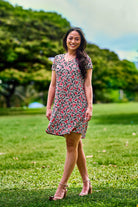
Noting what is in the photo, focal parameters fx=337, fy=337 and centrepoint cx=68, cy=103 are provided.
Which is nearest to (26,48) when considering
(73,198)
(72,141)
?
(72,141)

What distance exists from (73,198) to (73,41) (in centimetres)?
167

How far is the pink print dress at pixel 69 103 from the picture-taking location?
135 inches

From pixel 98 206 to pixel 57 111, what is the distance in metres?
1.02

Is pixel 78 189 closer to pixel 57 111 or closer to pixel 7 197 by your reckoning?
pixel 7 197

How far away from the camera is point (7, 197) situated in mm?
3770

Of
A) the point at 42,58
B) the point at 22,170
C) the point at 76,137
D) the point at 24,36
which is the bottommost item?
the point at 22,170

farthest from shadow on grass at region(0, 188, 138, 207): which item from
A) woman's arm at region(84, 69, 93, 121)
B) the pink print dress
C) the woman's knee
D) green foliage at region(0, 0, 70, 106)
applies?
green foliage at region(0, 0, 70, 106)

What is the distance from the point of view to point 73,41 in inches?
144

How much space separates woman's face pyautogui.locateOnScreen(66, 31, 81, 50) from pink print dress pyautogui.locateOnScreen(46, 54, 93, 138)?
0.75 ft

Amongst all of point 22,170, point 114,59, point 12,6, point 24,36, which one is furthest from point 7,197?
point 114,59

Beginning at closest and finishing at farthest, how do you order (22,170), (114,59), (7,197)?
1. (7,197)
2. (22,170)
3. (114,59)

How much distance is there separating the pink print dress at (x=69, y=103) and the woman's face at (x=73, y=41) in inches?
9.0

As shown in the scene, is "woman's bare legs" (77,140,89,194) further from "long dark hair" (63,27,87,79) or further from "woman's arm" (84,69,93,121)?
"long dark hair" (63,27,87,79)

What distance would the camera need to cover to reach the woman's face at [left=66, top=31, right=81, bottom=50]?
3.67 metres
